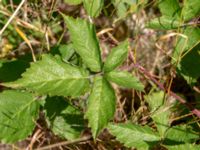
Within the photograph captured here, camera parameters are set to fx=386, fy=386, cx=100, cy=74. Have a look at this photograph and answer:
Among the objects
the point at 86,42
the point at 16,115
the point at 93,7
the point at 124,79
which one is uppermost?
the point at 93,7

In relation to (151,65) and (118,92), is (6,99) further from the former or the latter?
(151,65)

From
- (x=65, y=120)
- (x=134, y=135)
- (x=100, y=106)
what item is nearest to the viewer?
(x=100, y=106)

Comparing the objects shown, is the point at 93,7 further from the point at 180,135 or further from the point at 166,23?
the point at 180,135

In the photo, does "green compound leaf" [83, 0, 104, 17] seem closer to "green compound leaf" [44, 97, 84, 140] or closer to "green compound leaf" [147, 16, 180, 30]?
"green compound leaf" [147, 16, 180, 30]

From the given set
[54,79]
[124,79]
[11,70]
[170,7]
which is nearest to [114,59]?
[124,79]

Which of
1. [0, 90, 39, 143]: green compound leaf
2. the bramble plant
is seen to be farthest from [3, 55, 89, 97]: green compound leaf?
[0, 90, 39, 143]: green compound leaf
